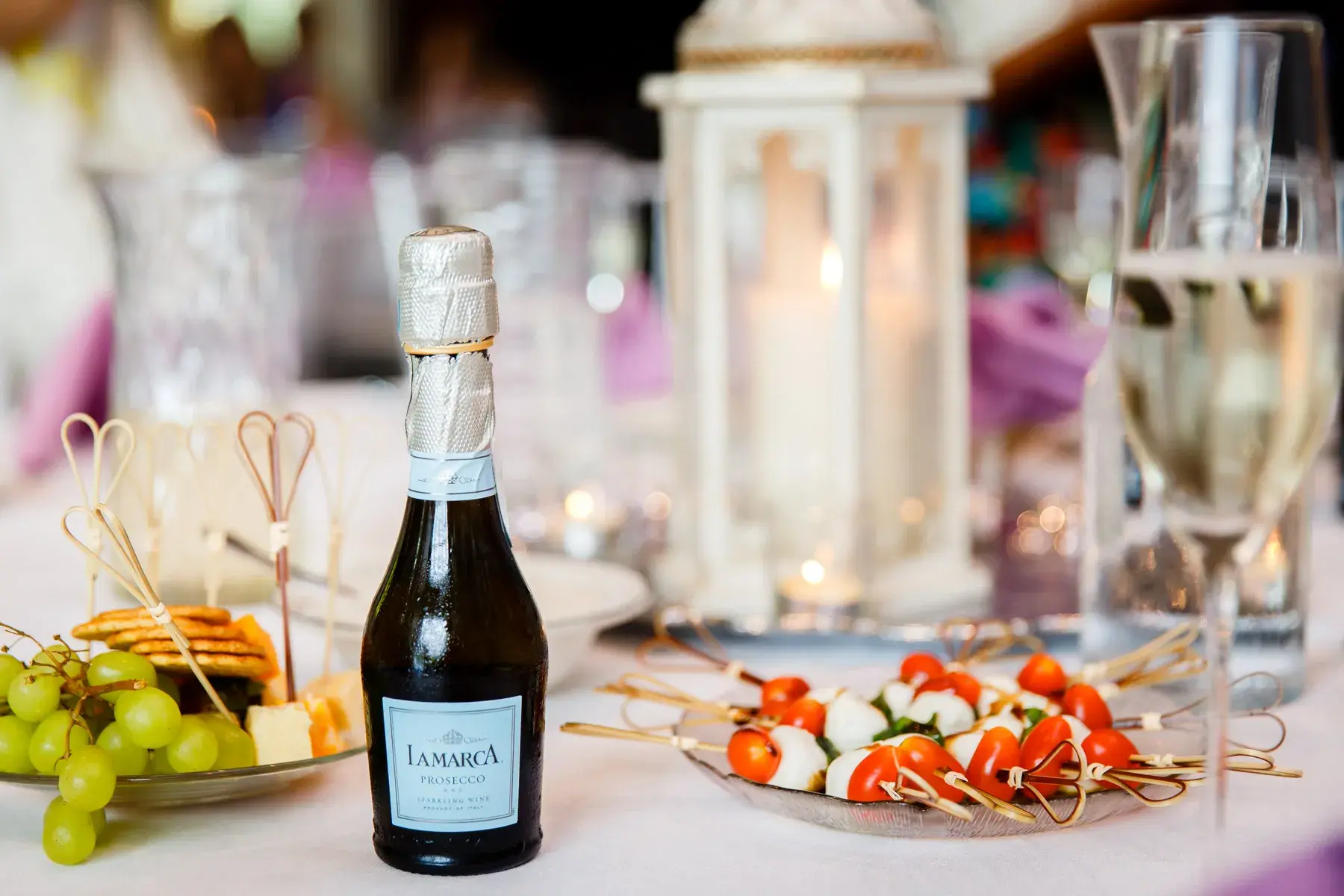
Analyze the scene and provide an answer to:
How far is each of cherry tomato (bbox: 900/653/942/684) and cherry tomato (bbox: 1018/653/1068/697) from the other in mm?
42

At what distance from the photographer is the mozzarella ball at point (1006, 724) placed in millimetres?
651

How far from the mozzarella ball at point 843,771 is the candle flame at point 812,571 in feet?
1.30

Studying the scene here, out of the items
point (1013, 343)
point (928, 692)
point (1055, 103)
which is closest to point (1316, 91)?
point (928, 692)

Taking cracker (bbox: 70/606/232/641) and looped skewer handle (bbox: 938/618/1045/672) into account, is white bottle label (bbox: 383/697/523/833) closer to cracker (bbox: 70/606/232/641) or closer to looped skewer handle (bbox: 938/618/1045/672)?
cracker (bbox: 70/606/232/641)

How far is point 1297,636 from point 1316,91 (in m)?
0.35

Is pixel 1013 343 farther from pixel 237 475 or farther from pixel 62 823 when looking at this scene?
pixel 62 823

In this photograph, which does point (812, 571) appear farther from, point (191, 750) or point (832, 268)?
point (191, 750)

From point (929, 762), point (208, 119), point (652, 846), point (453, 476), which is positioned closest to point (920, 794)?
point (929, 762)

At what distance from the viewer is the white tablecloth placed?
59 centimetres

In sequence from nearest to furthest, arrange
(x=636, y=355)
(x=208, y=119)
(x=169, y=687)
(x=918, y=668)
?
(x=169, y=687) → (x=918, y=668) → (x=636, y=355) → (x=208, y=119)

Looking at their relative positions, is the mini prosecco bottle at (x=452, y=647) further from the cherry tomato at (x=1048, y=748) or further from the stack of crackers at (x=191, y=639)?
the cherry tomato at (x=1048, y=748)

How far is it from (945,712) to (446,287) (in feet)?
0.95

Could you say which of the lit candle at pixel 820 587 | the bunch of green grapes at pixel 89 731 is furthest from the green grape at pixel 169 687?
the lit candle at pixel 820 587

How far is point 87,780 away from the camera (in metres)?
0.59
